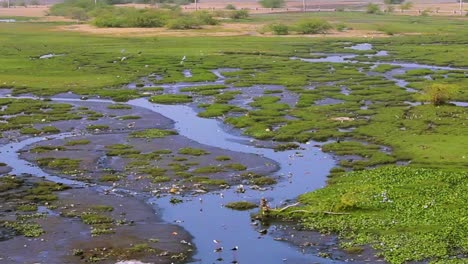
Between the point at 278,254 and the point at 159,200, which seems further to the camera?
the point at 159,200

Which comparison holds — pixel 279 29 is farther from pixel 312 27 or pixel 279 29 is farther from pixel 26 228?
pixel 26 228

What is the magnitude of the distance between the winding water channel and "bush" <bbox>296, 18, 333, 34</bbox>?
1927 inches

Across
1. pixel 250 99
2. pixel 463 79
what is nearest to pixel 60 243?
pixel 250 99

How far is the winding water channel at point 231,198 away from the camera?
1880cm

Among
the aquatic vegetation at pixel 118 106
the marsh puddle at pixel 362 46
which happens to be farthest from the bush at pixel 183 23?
the aquatic vegetation at pixel 118 106

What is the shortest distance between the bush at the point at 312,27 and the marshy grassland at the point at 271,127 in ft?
40.3

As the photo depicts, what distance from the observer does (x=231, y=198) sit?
23234 mm

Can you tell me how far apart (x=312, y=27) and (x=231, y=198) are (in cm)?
6149

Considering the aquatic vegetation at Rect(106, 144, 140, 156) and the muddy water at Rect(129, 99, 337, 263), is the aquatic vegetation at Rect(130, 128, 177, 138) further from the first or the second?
the aquatic vegetation at Rect(106, 144, 140, 156)

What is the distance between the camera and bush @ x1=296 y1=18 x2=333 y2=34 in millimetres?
82750

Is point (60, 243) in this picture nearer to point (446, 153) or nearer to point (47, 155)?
point (47, 155)

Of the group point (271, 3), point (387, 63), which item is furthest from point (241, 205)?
point (271, 3)

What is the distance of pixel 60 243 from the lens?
19.6m

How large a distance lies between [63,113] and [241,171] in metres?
14.0
